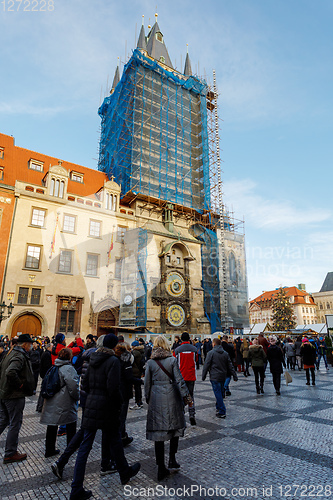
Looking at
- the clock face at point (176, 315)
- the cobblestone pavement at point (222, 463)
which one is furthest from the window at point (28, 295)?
the cobblestone pavement at point (222, 463)

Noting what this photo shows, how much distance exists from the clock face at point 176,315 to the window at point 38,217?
44.9 feet

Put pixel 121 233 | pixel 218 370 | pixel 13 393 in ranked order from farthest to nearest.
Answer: pixel 121 233 < pixel 218 370 < pixel 13 393

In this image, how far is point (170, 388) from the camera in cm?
440

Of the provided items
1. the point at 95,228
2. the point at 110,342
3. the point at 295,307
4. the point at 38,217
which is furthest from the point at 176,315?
the point at 295,307

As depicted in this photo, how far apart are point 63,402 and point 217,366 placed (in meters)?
4.14

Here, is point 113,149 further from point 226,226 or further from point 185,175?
point 226,226

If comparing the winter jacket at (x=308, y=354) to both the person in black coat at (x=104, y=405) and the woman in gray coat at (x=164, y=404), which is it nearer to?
the woman in gray coat at (x=164, y=404)

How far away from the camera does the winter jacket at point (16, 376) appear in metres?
4.90

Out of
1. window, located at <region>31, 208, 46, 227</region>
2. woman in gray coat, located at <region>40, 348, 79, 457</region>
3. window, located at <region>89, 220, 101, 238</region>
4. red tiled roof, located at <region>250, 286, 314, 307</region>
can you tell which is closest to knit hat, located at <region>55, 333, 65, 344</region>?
woman in gray coat, located at <region>40, 348, 79, 457</region>

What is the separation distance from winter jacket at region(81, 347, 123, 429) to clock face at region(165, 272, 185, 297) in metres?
24.8

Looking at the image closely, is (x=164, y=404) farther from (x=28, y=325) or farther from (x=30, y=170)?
(x=30, y=170)

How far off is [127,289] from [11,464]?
2222cm

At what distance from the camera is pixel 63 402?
16.0ft

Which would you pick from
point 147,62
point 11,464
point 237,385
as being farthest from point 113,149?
point 11,464
